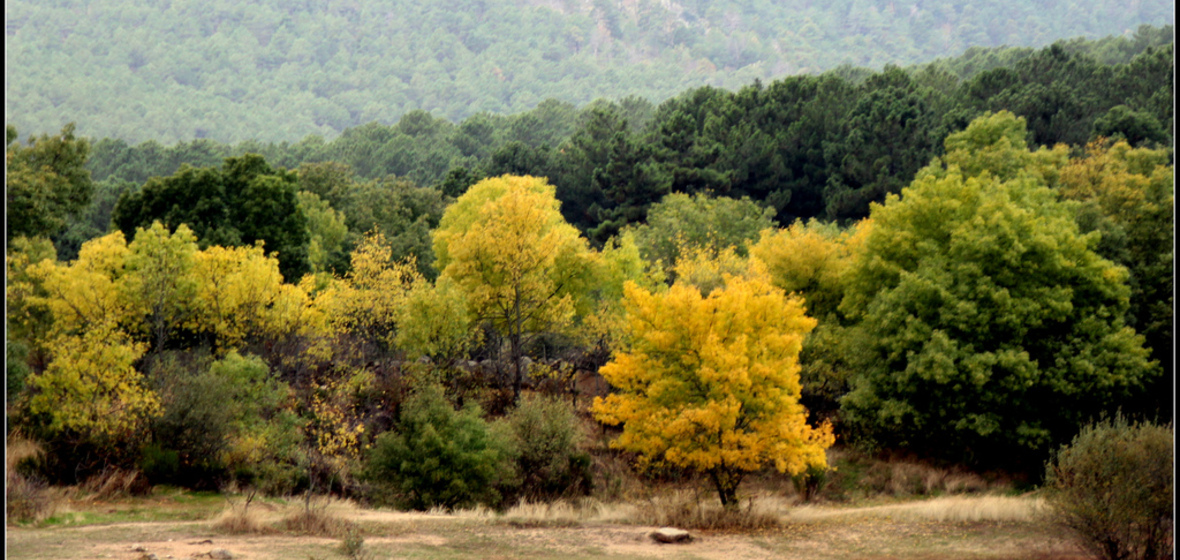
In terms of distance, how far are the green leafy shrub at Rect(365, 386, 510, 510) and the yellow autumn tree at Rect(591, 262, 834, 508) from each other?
3.76m

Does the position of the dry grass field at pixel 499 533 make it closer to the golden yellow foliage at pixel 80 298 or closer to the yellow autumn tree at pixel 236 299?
the golden yellow foliage at pixel 80 298

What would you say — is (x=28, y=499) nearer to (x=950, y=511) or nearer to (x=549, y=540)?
(x=549, y=540)

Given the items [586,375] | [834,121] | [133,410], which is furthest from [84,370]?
[834,121]

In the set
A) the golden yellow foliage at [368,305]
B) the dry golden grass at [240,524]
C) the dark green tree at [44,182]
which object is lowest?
the dry golden grass at [240,524]

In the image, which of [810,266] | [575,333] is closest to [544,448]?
[575,333]

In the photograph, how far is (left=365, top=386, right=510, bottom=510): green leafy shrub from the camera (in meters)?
28.3

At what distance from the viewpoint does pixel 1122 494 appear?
17516 millimetres

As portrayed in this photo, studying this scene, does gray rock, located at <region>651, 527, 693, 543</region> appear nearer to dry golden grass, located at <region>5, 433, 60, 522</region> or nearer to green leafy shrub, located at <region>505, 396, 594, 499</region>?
green leafy shrub, located at <region>505, 396, 594, 499</region>

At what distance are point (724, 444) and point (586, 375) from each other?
21.4m

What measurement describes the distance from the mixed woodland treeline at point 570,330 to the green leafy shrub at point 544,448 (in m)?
0.09

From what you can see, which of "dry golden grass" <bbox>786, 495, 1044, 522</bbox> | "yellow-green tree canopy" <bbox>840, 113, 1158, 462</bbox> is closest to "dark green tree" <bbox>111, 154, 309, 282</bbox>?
"yellow-green tree canopy" <bbox>840, 113, 1158, 462</bbox>

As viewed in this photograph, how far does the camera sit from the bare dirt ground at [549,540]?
17859mm

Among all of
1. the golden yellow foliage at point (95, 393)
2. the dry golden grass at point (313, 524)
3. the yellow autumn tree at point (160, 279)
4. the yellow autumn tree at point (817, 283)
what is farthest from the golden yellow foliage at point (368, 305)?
the dry golden grass at point (313, 524)

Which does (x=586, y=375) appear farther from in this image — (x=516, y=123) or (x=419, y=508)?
(x=516, y=123)
